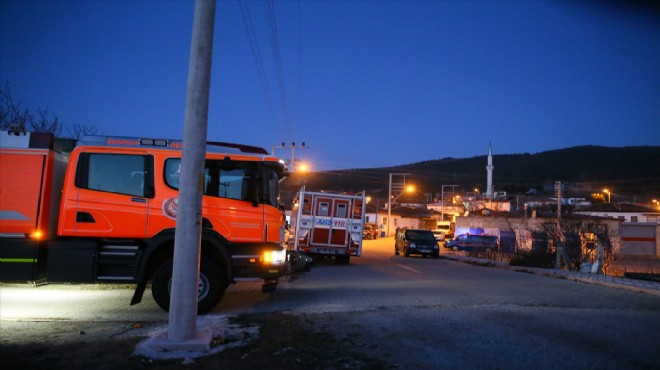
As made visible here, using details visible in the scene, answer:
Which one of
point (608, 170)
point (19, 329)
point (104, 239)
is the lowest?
point (19, 329)

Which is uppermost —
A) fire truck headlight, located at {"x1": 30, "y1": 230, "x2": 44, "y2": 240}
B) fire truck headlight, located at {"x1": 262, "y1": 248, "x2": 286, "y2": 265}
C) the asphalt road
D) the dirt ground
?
fire truck headlight, located at {"x1": 30, "y1": 230, "x2": 44, "y2": 240}

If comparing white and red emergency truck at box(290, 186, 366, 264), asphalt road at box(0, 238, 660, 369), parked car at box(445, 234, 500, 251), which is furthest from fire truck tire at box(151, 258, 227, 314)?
parked car at box(445, 234, 500, 251)

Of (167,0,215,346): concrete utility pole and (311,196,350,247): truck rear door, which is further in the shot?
(311,196,350,247): truck rear door

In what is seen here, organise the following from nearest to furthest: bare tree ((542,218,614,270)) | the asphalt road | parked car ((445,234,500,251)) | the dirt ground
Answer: the dirt ground
the asphalt road
bare tree ((542,218,614,270))
parked car ((445,234,500,251))

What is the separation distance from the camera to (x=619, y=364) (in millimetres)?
6023

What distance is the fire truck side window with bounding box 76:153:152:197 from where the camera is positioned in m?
8.66

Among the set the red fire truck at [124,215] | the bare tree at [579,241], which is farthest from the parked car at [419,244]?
the red fire truck at [124,215]

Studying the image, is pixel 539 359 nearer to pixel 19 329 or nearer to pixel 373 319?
pixel 373 319

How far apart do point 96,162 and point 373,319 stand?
5292mm

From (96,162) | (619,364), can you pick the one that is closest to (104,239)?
(96,162)

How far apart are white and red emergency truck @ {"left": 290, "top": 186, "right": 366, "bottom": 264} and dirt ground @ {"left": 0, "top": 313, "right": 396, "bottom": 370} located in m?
12.7

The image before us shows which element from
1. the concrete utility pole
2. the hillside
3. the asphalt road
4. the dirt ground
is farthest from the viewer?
the hillside

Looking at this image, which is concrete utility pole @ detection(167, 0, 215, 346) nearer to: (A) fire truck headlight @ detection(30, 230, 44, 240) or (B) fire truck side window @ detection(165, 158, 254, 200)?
(B) fire truck side window @ detection(165, 158, 254, 200)

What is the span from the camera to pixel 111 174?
8.71 meters
